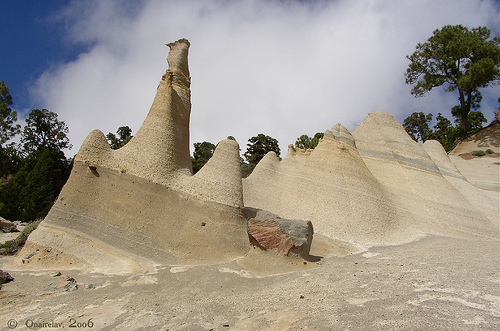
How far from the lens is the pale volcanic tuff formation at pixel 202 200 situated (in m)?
8.51

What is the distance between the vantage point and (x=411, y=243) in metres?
10.2

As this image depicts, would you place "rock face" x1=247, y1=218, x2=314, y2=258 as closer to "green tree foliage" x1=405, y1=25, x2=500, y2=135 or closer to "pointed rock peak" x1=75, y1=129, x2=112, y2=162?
"pointed rock peak" x1=75, y1=129, x2=112, y2=162

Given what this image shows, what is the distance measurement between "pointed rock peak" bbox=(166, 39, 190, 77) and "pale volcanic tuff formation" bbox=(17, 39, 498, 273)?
0.04m

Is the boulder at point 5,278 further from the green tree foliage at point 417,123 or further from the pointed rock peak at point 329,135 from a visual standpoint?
the green tree foliage at point 417,123

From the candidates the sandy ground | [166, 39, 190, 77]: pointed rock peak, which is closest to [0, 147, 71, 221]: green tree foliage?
[166, 39, 190, 77]: pointed rock peak

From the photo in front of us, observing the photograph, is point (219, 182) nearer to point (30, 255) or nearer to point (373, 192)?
point (30, 255)

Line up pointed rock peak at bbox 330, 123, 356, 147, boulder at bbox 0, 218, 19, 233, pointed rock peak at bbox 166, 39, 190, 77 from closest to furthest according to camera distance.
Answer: pointed rock peak at bbox 166, 39, 190, 77, pointed rock peak at bbox 330, 123, 356, 147, boulder at bbox 0, 218, 19, 233

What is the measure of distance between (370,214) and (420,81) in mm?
22380

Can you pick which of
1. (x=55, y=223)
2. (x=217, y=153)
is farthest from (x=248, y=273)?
(x=55, y=223)

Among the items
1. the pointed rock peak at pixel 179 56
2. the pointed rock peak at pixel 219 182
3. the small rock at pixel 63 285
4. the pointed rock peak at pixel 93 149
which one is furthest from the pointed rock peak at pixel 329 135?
the small rock at pixel 63 285

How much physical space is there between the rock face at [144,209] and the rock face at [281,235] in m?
0.93

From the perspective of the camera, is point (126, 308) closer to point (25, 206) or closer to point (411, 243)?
point (411, 243)

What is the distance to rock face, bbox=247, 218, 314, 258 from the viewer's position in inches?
313

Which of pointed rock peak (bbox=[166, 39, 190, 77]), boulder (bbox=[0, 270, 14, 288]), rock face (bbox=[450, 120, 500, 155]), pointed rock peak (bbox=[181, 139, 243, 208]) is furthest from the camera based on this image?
rock face (bbox=[450, 120, 500, 155])
